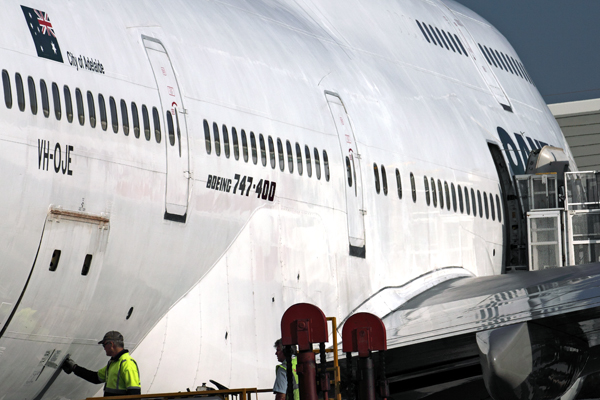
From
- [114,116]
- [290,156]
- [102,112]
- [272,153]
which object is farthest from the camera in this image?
[290,156]

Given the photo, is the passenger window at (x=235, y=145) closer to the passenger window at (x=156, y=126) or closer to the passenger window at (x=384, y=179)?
the passenger window at (x=156, y=126)

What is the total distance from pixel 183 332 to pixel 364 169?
4.01 meters

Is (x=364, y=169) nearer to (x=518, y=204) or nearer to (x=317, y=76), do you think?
(x=317, y=76)

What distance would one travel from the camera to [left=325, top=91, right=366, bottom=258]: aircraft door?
466 inches

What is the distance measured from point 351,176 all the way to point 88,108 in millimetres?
4559

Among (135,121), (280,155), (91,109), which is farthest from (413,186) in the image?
(91,109)

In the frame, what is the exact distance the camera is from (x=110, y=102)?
8289mm

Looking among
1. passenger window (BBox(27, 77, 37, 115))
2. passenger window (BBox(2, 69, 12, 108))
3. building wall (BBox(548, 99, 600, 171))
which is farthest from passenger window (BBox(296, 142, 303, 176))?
building wall (BBox(548, 99, 600, 171))

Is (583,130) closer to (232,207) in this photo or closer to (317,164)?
(317,164)

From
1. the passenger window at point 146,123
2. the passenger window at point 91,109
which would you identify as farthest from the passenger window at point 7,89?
the passenger window at point 146,123

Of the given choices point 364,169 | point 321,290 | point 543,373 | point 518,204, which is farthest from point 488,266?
point 543,373

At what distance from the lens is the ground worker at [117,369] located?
26.5ft

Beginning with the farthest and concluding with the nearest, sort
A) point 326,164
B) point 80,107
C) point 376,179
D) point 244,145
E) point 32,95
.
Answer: point 376,179 → point 326,164 → point 244,145 → point 80,107 → point 32,95

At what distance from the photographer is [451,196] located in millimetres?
14844
